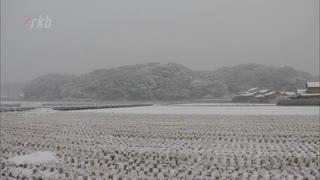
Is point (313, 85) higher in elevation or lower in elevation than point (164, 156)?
higher

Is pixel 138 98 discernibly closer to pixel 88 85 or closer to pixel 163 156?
pixel 88 85

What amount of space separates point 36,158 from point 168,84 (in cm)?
9443

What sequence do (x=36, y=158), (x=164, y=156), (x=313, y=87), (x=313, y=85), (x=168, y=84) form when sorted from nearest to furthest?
(x=36, y=158), (x=164, y=156), (x=313, y=87), (x=313, y=85), (x=168, y=84)

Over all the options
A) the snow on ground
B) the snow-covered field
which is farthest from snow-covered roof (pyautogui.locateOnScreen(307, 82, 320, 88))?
the snow on ground

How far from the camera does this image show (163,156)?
32.3ft

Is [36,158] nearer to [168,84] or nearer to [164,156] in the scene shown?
[164,156]

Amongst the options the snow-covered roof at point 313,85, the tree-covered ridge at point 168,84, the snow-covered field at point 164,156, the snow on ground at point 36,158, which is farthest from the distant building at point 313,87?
the snow on ground at point 36,158

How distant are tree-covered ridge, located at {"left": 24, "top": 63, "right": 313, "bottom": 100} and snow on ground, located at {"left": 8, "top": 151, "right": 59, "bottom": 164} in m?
87.1

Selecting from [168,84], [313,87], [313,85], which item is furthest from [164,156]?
[168,84]

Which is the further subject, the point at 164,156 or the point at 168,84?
the point at 168,84

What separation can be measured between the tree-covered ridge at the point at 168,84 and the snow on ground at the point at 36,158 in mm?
87116

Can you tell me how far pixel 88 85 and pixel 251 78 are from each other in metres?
58.8

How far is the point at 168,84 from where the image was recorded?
341 ft

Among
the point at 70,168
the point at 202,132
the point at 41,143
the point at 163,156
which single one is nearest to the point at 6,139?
the point at 41,143
